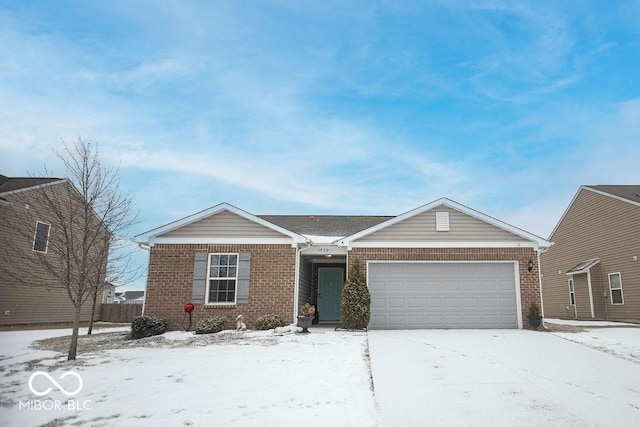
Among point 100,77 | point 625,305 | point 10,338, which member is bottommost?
point 10,338

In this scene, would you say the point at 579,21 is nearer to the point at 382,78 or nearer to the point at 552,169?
the point at 382,78

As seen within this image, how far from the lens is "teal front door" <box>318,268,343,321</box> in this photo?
1731 cm

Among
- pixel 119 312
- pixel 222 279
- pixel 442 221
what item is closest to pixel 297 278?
pixel 222 279

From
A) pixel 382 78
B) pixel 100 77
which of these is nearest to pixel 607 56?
pixel 382 78

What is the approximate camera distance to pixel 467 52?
15.4m

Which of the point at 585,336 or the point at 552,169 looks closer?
the point at 585,336

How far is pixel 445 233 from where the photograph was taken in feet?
47.4

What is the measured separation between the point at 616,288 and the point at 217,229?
17650mm

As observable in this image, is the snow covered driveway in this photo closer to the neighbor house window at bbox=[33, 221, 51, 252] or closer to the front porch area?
the front porch area

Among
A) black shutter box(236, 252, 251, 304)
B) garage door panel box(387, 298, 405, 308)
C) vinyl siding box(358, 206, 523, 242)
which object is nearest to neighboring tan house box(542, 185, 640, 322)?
vinyl siding box(358, 206, 523, 242)

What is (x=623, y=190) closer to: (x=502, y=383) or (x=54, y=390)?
(x=502, y=383)

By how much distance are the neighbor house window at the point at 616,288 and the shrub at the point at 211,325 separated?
17.2 meters

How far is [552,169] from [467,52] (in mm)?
12644

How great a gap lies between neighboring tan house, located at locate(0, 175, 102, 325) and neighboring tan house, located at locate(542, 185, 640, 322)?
23381 mm
